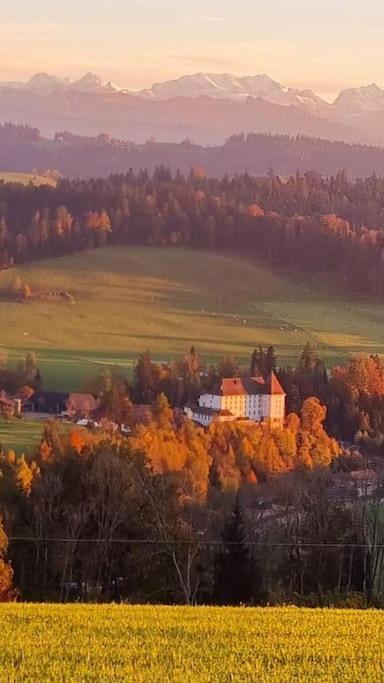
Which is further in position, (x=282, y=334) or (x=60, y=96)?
(x=60, y=96)

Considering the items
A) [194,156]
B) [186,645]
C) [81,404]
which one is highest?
[194,156]

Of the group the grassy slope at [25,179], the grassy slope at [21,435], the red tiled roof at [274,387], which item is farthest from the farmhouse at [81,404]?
the grassy slope at [25,179]

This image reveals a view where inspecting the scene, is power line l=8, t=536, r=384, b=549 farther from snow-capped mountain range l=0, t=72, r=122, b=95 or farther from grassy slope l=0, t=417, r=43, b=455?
snow-capped mountain range l=0, t=72, r=122, b=95

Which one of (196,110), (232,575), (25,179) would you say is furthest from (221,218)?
(232,575)

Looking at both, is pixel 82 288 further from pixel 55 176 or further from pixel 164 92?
pixel 164 92

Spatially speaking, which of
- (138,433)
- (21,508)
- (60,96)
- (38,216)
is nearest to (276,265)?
(38,216)

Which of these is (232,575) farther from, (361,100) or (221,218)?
(361,100)
